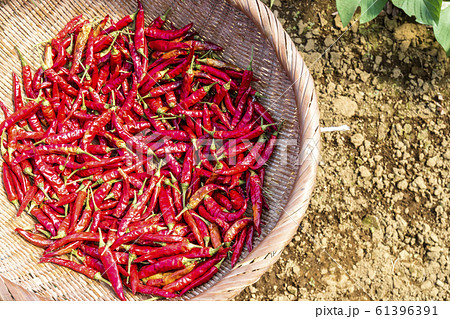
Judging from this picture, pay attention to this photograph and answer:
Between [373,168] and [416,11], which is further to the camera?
[373,168]

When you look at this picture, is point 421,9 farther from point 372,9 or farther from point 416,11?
point 372,9

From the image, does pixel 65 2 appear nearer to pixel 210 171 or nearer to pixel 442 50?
pixel 210 171

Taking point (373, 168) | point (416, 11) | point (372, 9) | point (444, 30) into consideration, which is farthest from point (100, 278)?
point (444, 30)

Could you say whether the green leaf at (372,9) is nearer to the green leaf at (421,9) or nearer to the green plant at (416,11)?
the green plant at (416,11)

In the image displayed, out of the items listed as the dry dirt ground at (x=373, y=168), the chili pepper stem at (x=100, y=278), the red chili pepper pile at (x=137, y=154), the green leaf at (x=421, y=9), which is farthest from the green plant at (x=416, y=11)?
the chili pepper stem at (x=100, y=278)

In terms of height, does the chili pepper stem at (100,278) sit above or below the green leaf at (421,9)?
below
